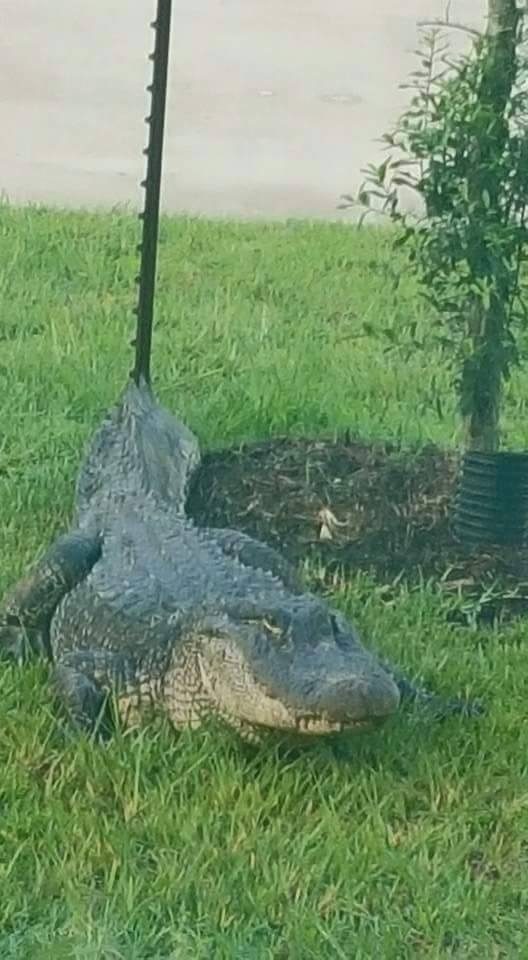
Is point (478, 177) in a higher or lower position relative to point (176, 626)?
higher

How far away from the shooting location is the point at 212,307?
6996 mm

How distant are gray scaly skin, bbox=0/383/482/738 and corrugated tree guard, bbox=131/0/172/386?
373 mm

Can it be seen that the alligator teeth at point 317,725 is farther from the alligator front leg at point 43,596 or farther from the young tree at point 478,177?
the young tree at point 478,177

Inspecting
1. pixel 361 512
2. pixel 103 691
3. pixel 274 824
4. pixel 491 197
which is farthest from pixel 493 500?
pixel 274 824

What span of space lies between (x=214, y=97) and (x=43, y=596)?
650cm

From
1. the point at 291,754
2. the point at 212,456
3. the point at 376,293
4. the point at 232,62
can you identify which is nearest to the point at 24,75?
the point at 232,62

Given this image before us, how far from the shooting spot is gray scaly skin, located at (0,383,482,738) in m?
3.71

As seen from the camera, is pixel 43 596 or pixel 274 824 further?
pixel 43 596

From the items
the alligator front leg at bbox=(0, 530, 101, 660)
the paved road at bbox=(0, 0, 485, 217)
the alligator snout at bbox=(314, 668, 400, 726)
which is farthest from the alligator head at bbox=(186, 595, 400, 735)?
the paved road at bbox=(0, 0, 485, 217)

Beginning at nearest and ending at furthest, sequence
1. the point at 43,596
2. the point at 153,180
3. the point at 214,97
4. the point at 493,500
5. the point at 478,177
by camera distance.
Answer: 1. the point at 43,596
2. the point at 478,177
3. the point at 493,500
4. the point at 153,180
5. the point at 214,97

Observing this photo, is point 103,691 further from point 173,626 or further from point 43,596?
point 43,596

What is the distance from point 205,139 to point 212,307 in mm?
3068

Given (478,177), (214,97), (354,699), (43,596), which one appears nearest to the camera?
(354,699)

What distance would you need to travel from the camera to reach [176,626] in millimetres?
4031
